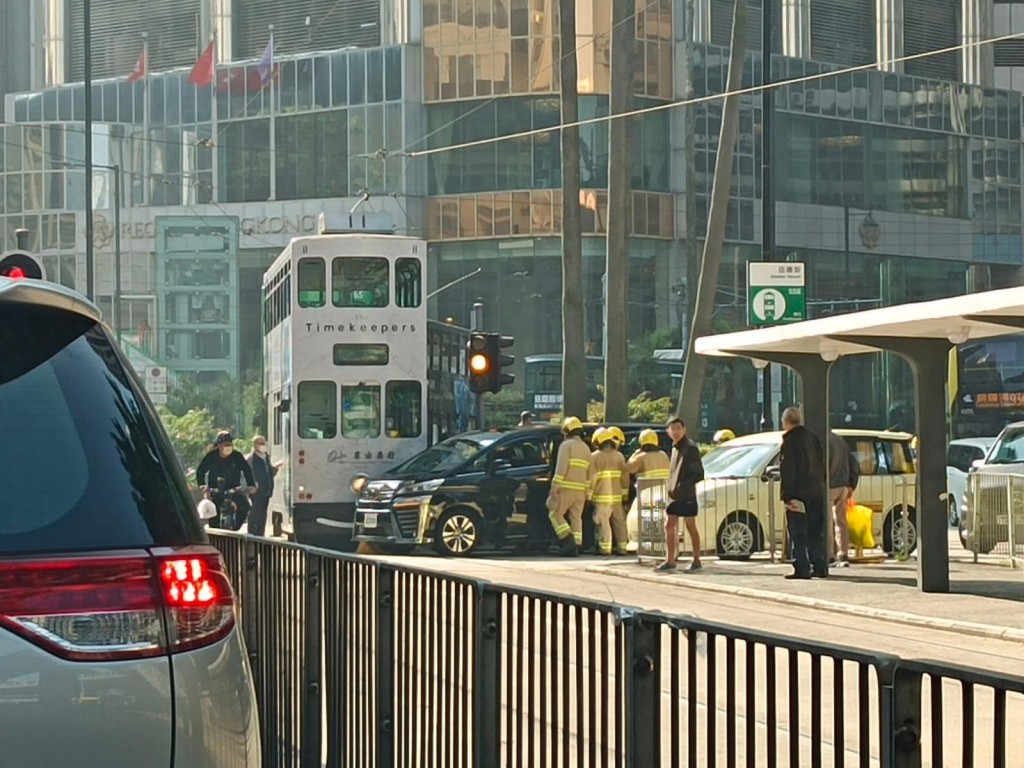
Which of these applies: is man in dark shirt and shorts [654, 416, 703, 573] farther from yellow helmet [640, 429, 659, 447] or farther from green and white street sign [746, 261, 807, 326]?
green and white street sign [746, 261, 807, 326]

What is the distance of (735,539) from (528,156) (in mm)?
44189

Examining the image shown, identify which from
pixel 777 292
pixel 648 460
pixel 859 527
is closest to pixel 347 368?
pixel 648 460

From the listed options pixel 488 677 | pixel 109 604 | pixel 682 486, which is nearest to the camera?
Result: pixel 109 604

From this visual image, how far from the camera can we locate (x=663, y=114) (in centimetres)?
6900

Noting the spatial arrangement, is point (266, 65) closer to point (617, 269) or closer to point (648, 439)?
point (617, 269)

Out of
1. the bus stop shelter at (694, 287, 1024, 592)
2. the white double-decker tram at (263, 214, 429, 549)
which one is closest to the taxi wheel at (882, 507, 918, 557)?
the bus stop shelter at (694, 287, 1024, 592)

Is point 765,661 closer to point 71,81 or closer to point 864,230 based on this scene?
point 864,230

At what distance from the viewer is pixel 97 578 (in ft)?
12.7

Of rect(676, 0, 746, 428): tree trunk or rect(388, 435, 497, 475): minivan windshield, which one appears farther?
rect(676, 0, 746, 428): tree trunk

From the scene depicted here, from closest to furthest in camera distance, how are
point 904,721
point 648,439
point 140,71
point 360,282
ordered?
point 904,721
point 648,439
point 360,282
point 140,71

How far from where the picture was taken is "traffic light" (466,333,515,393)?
2894 centimetres

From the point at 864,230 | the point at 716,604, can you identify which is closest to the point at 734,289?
the point at 864,230

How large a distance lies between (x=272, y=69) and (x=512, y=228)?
38.4ft

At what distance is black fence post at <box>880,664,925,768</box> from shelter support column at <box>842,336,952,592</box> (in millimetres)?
15994
